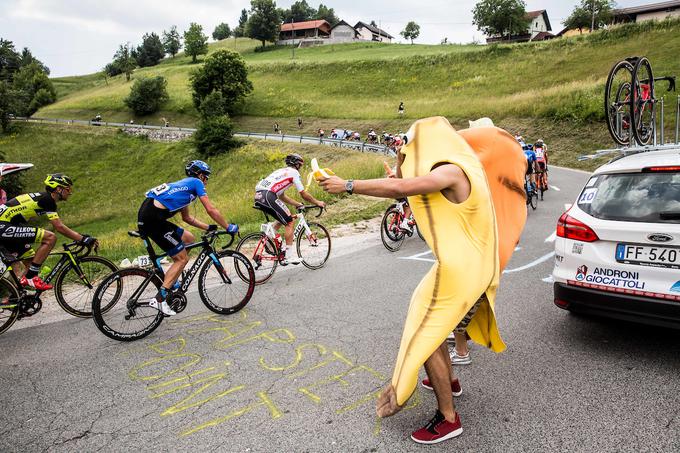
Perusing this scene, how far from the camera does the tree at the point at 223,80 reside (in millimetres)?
58062

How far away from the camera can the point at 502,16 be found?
82812 mm

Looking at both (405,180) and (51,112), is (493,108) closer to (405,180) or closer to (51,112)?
(405,180)

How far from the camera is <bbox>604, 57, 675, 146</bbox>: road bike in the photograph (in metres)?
8.38

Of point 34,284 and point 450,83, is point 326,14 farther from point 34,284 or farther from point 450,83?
point 34,284

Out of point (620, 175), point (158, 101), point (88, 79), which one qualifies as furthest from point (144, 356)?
point (88, 79)

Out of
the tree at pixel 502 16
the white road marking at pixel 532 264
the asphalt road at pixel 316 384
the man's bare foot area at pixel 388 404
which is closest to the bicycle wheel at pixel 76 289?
the asphalt road at pixel 316 384

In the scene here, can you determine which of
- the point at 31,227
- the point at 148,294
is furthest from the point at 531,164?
the point at 31,227

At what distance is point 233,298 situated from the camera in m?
6.16

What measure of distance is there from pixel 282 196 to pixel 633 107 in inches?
263

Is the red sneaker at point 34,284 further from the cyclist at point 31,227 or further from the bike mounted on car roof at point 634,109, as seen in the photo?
the bike mounted on car roof at point 634,109

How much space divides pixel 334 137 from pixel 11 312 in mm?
35882

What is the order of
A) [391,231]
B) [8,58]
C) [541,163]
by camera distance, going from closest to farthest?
1. [391,231]
2. [541,163]
3. [8,58]

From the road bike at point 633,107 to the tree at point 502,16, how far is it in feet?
278

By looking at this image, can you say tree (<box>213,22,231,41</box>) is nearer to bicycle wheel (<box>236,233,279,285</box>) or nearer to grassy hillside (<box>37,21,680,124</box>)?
grassy hillside (<box>37,21,680,124</box>)
